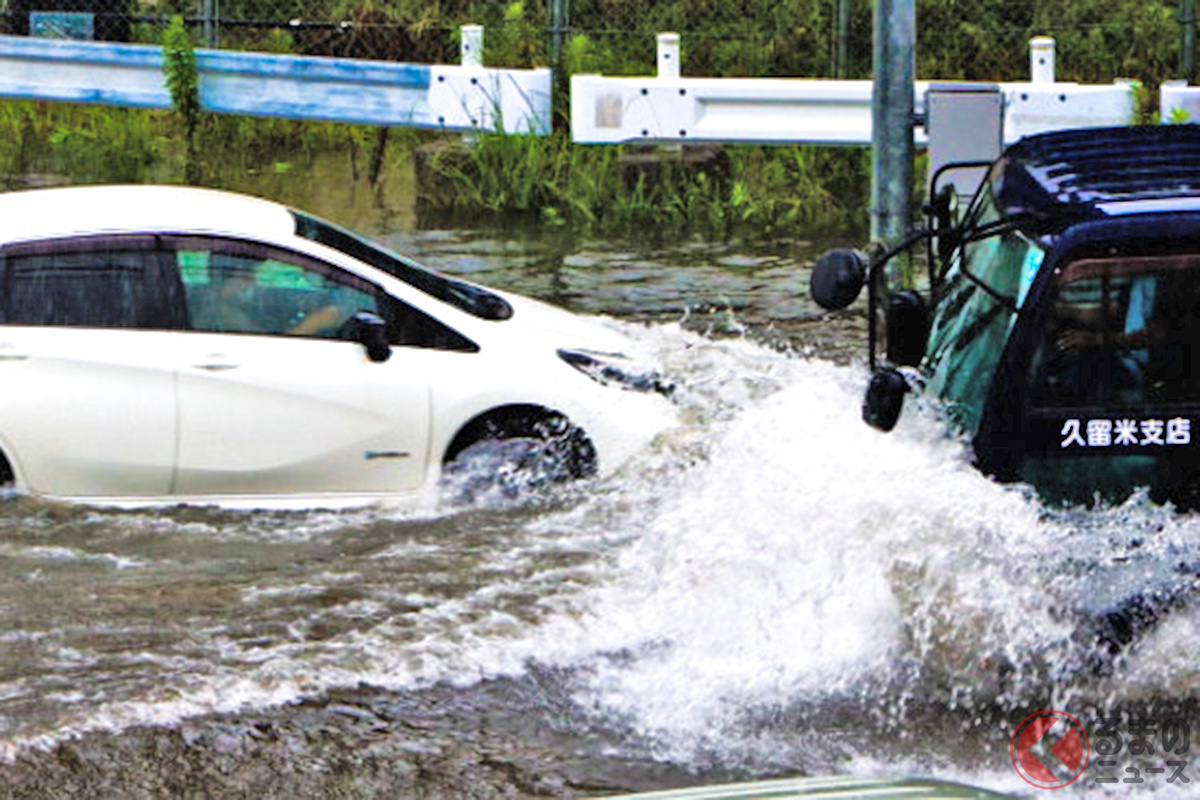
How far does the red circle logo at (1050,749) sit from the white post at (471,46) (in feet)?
33.5

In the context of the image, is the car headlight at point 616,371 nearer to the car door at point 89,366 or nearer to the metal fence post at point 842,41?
the car door at point 89,366

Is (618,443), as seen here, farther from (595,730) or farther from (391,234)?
(391,234)

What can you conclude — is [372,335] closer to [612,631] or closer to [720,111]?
[612,631]

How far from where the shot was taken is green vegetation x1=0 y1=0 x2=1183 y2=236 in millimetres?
16453

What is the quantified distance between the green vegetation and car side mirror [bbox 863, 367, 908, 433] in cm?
909

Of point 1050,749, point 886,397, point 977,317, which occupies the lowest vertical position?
point 1050,749

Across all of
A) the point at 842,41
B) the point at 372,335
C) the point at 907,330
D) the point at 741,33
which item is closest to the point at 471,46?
the point at 741,33

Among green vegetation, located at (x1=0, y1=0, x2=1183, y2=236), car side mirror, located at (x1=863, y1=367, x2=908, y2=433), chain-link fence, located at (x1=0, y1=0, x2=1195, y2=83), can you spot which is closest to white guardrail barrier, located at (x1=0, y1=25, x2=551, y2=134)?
green vegetation, located at (x1=0, y1=0, x2=1183, y2=236)

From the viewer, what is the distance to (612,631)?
27.5ft

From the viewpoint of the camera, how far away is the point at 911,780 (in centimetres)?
448

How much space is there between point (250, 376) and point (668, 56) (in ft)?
23.2

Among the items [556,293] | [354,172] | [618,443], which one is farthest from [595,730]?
[354,172]

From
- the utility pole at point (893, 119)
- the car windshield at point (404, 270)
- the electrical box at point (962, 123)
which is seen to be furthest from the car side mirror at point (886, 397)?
the electrical box at point (962, 123)

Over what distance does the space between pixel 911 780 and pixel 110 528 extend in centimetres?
593
